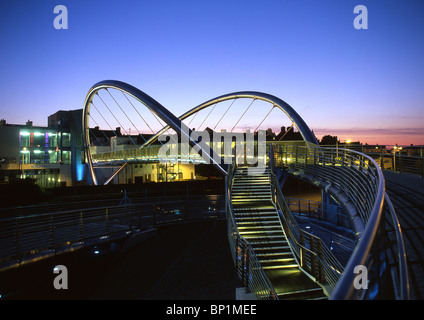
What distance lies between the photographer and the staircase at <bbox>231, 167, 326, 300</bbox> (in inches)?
315

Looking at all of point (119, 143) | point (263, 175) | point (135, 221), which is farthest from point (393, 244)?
point (119, 143)

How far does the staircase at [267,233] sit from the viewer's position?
801 centimetres

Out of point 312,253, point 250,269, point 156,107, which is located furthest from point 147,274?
point 156,107

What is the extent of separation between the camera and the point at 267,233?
10758mm

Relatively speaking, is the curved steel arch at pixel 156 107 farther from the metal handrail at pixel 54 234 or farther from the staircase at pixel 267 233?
the metal handrail at pixel 54 234

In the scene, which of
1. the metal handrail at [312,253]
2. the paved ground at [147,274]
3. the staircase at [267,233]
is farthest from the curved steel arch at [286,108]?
the paved ground at [147,274]

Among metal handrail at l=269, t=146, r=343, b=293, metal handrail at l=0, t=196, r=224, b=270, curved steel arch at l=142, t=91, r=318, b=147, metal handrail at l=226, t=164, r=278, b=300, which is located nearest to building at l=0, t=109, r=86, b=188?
curved steel arch at l=142, t=91, r=318, b=147

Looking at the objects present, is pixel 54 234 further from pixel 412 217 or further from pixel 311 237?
pixel 412 217
